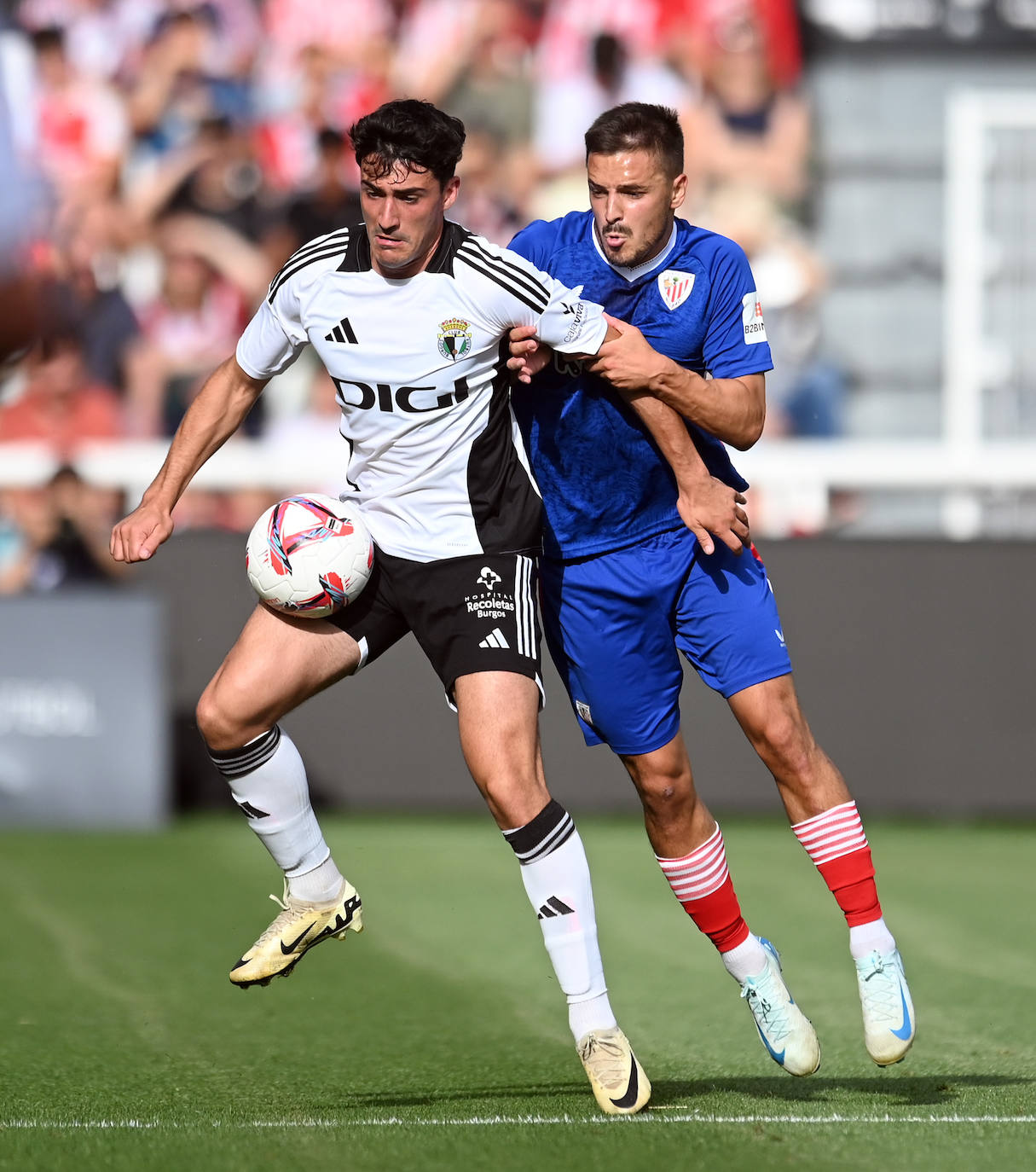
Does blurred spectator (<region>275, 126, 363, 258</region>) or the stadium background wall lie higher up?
blurred spectator (<region>275, 126, 363, 258</region>)

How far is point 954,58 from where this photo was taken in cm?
1347

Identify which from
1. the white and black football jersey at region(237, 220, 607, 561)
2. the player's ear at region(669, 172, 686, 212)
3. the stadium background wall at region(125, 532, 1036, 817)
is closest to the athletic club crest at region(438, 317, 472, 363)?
the white and black football jersey at region(237, 220, 607, 561)

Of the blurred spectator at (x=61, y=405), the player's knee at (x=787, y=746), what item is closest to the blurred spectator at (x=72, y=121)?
the blurred spectator at (x=61, y=405)

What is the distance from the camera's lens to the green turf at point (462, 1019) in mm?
4492

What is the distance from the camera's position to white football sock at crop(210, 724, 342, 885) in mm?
5191

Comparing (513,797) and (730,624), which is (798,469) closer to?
(730,624)

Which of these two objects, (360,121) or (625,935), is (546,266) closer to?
(360,121)

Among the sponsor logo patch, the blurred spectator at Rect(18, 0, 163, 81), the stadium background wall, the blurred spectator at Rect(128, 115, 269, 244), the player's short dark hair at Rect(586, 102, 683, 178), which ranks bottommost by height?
the stadium background wall

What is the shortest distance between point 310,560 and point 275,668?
0.32m

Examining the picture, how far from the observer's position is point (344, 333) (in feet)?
16.3

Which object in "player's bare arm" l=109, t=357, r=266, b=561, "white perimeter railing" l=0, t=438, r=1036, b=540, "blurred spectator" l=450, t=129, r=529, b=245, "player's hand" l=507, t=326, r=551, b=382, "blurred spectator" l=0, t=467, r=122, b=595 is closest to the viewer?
"player's hand" l=507, t=326, r=551, b=382

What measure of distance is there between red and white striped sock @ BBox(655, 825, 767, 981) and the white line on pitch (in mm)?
596

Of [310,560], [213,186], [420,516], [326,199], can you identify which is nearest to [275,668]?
[310,560]

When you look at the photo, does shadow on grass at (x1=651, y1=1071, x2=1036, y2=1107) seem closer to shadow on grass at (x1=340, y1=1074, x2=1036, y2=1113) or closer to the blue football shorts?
shadow on grass at (x1=340, y1=1074, x2=1036, y2=1113)
